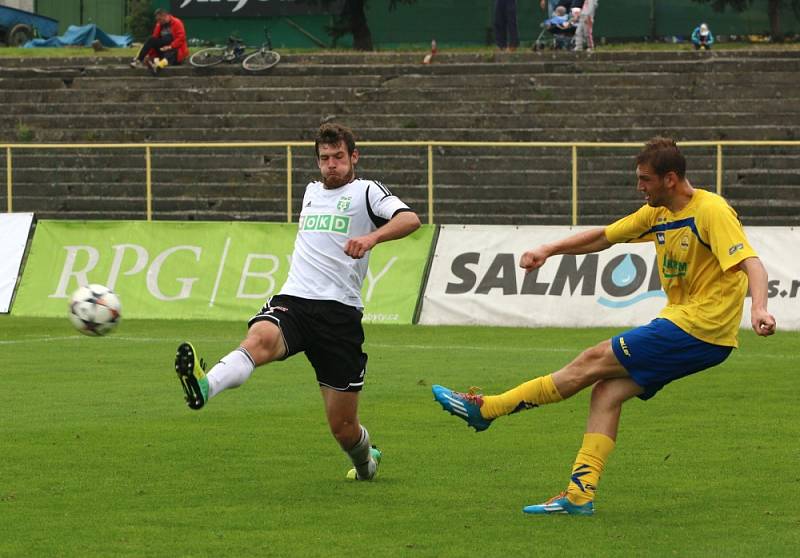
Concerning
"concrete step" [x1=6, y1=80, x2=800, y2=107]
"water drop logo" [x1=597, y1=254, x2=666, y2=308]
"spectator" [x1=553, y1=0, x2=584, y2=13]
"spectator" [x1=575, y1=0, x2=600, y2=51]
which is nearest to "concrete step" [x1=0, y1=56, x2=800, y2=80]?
"concrete step" [x1=6, y1=80, x2=800, y2=107]

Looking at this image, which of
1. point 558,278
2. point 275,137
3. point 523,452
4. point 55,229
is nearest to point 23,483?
point 523,452

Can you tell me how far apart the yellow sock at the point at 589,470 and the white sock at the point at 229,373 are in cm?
176

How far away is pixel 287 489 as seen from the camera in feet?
27.7

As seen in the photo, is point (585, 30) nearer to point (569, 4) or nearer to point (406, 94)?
point (569, 4)

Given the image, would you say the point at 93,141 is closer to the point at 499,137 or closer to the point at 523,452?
the point at 499,137

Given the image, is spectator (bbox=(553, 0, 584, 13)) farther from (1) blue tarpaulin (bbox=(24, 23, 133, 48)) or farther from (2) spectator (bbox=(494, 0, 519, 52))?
(1) blue tarpaulin (bbox=(24, 23, 133, 48))

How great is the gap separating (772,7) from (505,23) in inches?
333

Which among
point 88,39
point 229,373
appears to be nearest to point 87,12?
point 88,39

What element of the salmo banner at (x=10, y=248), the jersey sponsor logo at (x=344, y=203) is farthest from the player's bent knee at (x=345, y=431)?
the salmo banner at (x=10, y=248)

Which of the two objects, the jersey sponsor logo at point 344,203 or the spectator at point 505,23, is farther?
the spectator at point 505,23

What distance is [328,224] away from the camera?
337 inches

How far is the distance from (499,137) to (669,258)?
69.4 ft

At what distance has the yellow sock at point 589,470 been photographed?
757 cm

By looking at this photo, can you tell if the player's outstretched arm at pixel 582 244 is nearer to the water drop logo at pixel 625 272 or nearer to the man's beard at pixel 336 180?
the man's beard at pixel 336 180
